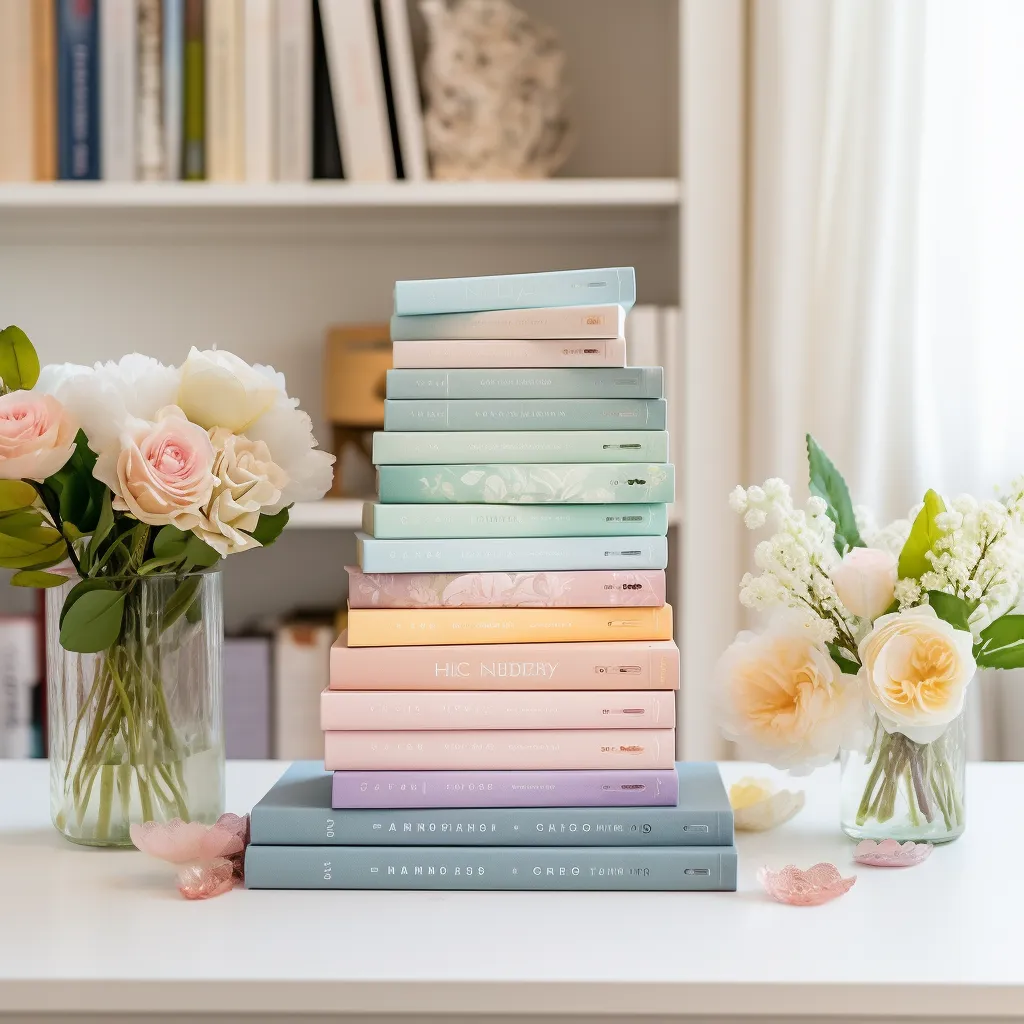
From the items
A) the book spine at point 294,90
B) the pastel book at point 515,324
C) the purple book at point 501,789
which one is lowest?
the purple book at point 501,789

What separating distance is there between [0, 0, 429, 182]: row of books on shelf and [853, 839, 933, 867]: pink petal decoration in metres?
1.10

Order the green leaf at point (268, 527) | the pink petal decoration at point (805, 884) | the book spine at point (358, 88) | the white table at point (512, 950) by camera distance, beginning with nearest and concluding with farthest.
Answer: the white table at point (512, 950), the pink petal decoration at point (805, 884), the green leaf at point (268, 527), the book spine at point (358, 88)

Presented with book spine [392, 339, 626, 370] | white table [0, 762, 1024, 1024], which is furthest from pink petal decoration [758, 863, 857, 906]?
book spine [392, 339, 626, 370]

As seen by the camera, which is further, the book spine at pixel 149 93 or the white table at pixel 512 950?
the book spine at pixel 149 93

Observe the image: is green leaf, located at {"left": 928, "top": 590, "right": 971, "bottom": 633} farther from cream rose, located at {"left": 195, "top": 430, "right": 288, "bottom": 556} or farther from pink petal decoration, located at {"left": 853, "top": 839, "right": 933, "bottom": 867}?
cream rose, located at {"left": 195, "top": 430, "right": 288, "bottom": 556}

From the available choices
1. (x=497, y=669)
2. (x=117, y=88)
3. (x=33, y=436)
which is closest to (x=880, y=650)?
(x=497, y=669)

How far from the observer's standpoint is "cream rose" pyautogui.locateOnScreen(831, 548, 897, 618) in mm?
768

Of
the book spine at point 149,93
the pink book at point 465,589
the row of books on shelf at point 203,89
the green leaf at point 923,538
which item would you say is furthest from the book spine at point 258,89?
the green leaf at point 923,538

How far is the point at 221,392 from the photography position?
29.0 inches

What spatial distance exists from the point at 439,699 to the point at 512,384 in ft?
0.67

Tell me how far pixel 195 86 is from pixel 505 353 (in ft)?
3.30

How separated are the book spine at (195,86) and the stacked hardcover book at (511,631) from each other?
0.95 metres

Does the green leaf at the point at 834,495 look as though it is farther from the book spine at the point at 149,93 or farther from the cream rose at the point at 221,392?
the book spine at the point at 149,93

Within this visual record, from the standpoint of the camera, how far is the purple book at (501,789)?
2.37ft
